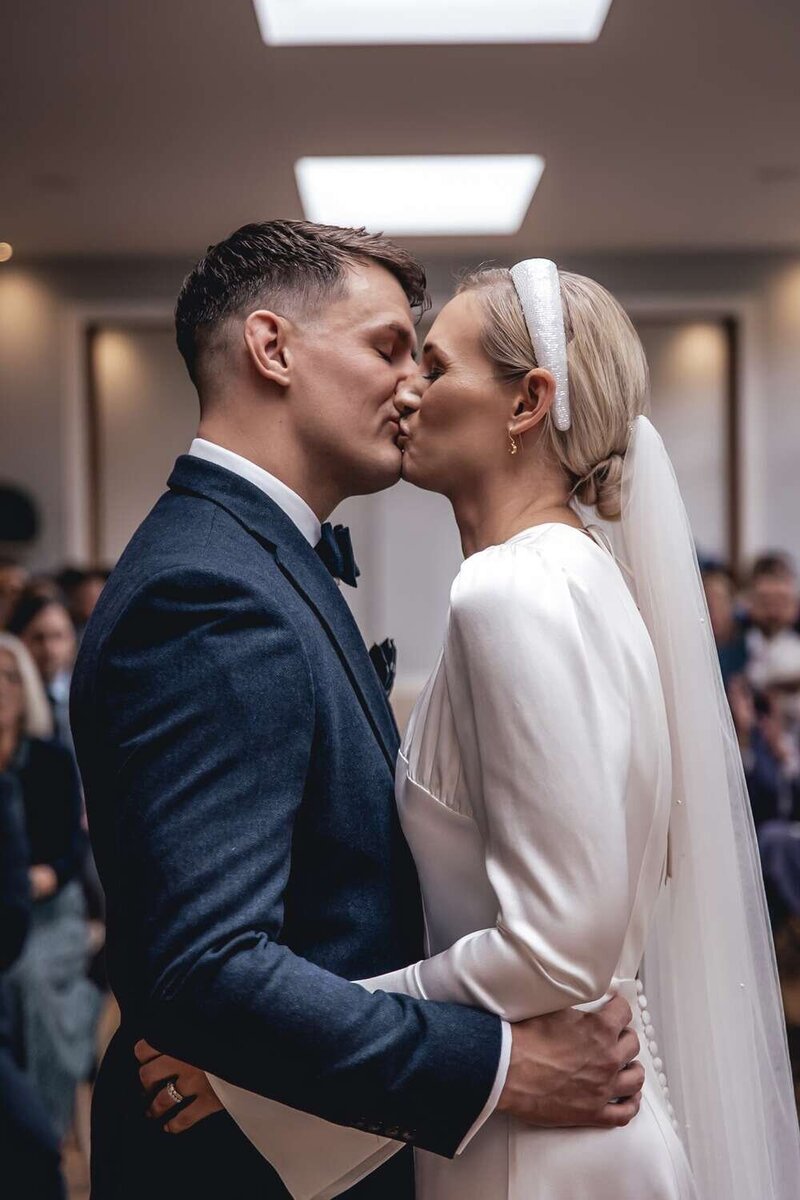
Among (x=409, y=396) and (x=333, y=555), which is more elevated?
(x=409, y=396)

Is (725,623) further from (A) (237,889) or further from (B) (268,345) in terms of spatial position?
(A) (237,889)

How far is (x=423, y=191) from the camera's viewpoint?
7.25m

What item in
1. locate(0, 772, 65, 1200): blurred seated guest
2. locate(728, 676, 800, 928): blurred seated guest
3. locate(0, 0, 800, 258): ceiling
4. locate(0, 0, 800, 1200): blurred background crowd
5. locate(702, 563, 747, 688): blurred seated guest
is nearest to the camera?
locate(0, 772, 65, 1200): blurred seated guest

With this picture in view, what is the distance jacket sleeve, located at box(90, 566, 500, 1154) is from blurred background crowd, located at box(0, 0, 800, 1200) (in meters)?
1.98

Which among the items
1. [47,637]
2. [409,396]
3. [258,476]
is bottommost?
[258,476]

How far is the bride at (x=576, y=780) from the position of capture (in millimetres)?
1276

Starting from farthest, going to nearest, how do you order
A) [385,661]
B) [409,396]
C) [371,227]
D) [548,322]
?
[371,227] → [385,661] → [409,396] → [548,322]

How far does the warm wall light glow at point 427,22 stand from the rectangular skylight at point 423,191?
1.37 meters

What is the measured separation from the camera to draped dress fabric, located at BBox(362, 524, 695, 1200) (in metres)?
1.27

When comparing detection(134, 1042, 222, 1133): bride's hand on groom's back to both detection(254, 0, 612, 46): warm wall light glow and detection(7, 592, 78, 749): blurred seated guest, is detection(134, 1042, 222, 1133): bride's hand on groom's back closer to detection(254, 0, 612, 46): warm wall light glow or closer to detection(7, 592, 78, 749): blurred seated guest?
detection(7, 592, 78, 749): blurred seated guest

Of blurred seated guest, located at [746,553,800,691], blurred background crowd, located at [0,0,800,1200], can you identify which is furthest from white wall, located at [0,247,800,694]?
blurred seated guest, located at [746,553,800,691]

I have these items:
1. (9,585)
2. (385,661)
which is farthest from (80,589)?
(385,661)

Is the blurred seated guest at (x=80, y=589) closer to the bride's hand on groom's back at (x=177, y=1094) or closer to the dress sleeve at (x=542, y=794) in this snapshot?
the bride's hand on groom's back at (x=177, y=1094)

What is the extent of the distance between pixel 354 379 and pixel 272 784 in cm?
56
